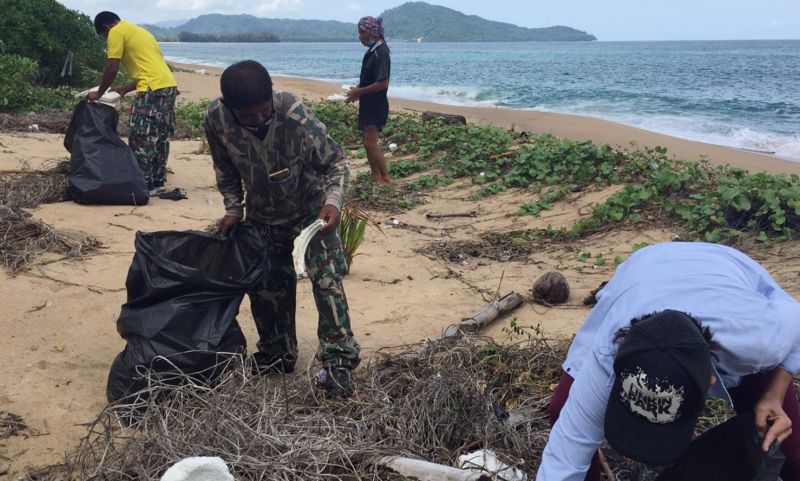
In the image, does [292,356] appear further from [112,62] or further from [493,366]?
[112,62]

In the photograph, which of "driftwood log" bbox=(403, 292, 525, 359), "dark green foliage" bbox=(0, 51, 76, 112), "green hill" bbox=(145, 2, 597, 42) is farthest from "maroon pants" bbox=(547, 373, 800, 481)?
"green hill" bbox=(145, 2, 597, 42)

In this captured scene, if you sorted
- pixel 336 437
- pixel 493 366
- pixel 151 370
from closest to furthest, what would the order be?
pixel 336 437 < pixel 151 370 < pixel 493 366

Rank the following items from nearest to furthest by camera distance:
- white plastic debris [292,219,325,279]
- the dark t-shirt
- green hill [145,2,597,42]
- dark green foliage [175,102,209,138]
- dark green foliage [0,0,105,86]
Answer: white plastic debris [292,219,325,279]
the dark t-shirt
dark green foliage [175,102,209,138]
dark green foliage [0,0,105,86]
green hill [145,2,597,42]

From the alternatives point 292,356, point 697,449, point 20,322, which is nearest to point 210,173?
point 20,322

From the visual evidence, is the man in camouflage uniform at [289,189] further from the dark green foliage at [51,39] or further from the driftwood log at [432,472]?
the dark green foliage at [51,39]

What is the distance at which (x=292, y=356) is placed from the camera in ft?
10.7

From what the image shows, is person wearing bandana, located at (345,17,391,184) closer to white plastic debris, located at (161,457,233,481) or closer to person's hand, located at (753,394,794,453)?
white plastic debris, located at (161,457,233,481)

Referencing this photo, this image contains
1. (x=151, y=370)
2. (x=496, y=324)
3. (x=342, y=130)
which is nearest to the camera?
(x=151, y=370)

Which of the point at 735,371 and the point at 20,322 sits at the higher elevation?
the point at 735,371

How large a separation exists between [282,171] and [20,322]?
1.65 metres

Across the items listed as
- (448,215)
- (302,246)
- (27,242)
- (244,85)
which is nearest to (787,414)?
(302,246)

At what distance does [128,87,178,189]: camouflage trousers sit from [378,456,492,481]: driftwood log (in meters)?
4.50

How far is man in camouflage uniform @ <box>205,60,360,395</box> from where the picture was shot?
279 centimetres

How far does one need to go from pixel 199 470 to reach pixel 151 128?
15.0 feet
